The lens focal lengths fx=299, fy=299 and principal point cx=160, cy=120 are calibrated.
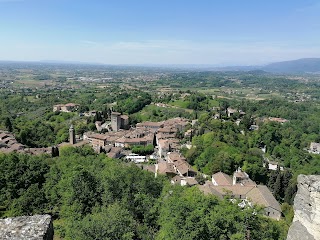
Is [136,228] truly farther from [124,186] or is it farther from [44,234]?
[44,234]

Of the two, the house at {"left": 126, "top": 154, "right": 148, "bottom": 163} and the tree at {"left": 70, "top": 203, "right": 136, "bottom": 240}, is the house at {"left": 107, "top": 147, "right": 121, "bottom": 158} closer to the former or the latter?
the house at {"left": 126, "top": 154, "right": 148, "bottom": 163}

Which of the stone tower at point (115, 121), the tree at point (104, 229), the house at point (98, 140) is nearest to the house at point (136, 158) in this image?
the house at point (98, 140)

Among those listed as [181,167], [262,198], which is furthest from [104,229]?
[181,167]

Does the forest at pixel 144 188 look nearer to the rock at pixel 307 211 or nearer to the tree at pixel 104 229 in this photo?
the tree at pixel 104 229

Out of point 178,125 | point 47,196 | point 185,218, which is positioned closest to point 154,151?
point 178,125

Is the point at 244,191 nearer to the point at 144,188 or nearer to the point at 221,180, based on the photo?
the point at 221,180
